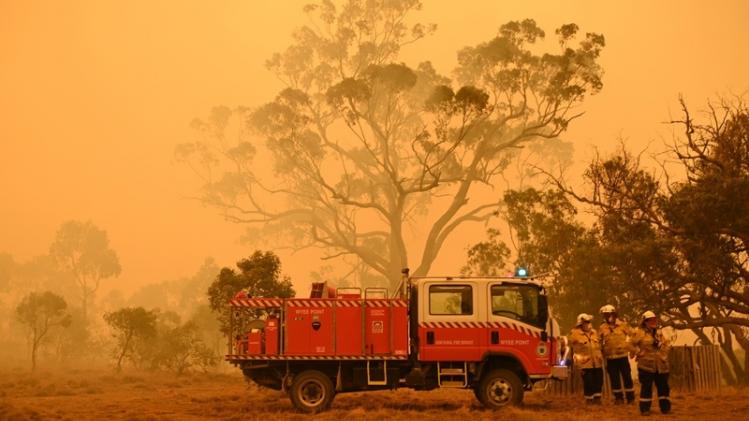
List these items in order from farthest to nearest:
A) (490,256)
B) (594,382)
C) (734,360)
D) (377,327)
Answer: (490,256) → (734,360) → (594,382) → (377,327)

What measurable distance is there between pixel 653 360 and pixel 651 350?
19cm

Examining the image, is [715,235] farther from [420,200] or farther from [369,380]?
[420,200]

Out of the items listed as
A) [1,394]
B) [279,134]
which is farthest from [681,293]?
[279,134]

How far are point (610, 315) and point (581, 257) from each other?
899 cm

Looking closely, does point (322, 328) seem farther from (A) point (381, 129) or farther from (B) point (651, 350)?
(A) point (381, 129)

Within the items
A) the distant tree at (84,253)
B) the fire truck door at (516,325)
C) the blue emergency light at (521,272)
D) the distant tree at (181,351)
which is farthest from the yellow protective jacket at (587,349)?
the distant tree at (84,253)

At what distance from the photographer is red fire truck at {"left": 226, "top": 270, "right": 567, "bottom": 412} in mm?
16406

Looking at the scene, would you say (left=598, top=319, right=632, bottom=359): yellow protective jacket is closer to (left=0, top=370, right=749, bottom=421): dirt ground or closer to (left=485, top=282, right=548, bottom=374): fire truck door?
(left=0, top=370, right=749, bottom=421): dirt ground

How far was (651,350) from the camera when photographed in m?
16.0

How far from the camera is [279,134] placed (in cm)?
5919

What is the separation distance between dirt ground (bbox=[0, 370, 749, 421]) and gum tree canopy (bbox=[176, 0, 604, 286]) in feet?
88.6

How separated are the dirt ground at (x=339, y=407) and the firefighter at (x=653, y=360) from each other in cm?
44

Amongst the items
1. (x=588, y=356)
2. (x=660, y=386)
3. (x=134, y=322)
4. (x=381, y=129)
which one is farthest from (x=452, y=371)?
(x=381, y=129)

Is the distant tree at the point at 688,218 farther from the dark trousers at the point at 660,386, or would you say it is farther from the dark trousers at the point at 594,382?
the dark trousers at the point at 660,386
